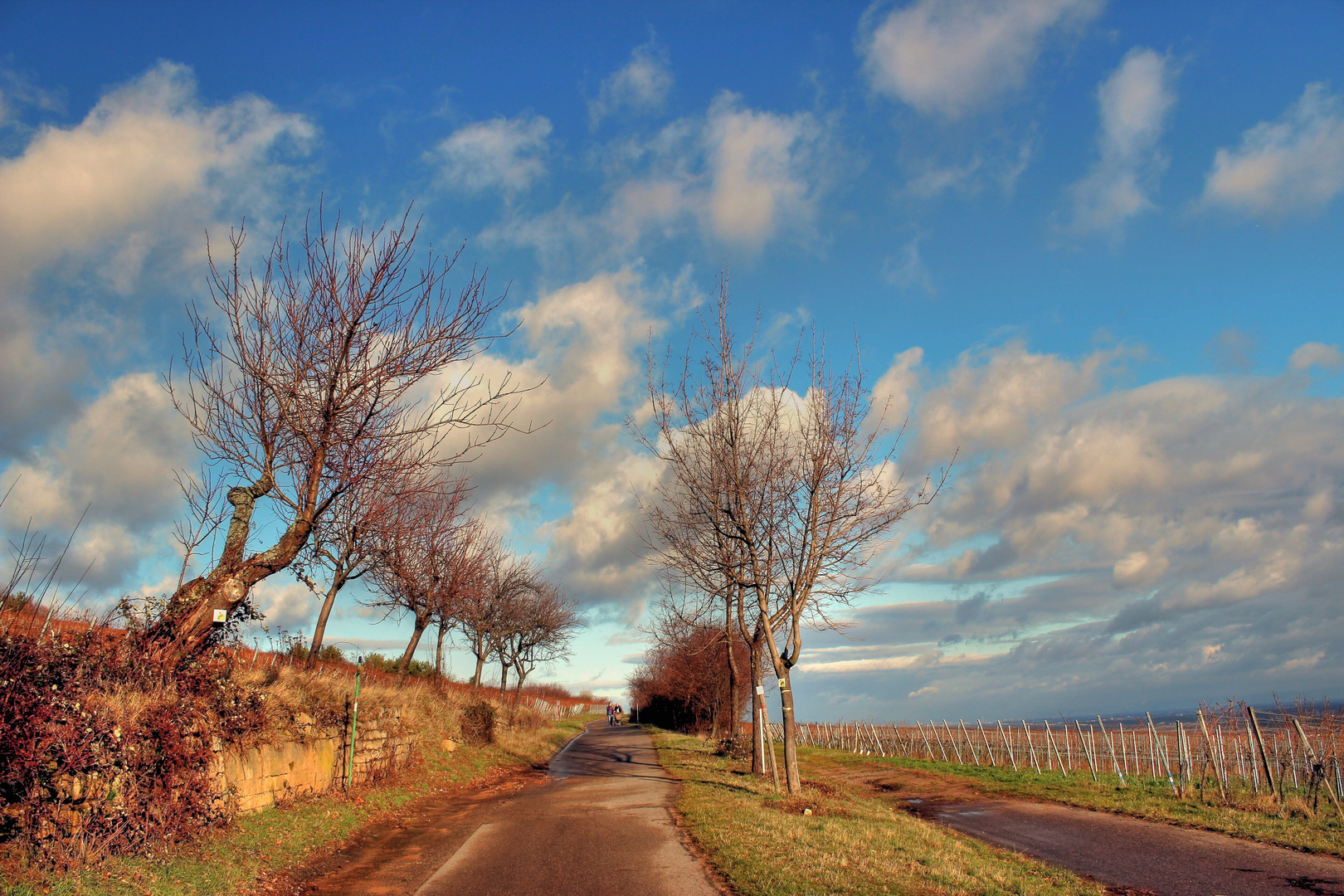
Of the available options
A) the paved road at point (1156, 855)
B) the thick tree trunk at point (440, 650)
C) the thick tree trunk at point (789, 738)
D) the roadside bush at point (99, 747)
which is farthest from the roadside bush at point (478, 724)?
the roadside bush at point (99, 747)

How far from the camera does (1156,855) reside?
10.4 metres

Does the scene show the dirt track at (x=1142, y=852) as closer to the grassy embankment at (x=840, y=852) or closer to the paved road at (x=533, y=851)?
the grassy embankment at (x=840, y=852)

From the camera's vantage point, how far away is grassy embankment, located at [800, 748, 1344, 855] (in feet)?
37.7

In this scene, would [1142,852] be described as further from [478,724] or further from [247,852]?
[478,724]

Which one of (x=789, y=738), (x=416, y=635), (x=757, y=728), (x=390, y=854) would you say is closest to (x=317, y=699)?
(x=390, y=854)

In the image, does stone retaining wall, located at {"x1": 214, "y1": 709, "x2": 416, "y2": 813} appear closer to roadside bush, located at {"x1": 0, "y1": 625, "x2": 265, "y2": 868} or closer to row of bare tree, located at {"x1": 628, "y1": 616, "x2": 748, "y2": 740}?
roadside bush, located at {"x1": 0, "y1": 625, "x2": 265, "y2": 868}

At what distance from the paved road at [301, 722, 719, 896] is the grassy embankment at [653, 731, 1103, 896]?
52 cm

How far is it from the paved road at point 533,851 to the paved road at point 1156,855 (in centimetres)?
568

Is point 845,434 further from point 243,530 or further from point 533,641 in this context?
point 533,641

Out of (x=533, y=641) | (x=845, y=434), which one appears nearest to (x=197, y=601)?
(x=845, y=434)

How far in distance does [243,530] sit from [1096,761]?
3021 cm

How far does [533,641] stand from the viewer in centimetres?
4062

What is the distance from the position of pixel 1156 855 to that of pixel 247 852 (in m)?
12.1

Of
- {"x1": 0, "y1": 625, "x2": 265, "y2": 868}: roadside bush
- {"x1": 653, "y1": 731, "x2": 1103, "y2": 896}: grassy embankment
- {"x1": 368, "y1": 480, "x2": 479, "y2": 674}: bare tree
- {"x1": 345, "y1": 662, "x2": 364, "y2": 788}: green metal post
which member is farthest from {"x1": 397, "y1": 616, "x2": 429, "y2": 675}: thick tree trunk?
{"x1": 0, "y1": 625, "x2": 265, "y2": 868}: roadside bush
